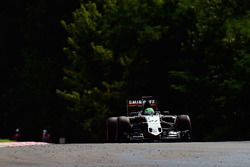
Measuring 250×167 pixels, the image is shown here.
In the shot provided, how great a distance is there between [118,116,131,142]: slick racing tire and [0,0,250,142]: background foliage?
13.1m

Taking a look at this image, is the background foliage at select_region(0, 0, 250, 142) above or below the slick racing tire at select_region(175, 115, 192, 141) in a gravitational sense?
above

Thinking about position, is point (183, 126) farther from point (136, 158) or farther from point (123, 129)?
point (136, 158)

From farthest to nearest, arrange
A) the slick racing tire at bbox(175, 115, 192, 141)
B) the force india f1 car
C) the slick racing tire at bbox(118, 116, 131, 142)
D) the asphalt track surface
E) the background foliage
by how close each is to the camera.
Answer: the background foliage → the slick racing tire at bbox(175, 115, 192, 141) → the force india f1 car → the slick racing tire at bbox(118, 116, 131, 142) → the asphalt track surface

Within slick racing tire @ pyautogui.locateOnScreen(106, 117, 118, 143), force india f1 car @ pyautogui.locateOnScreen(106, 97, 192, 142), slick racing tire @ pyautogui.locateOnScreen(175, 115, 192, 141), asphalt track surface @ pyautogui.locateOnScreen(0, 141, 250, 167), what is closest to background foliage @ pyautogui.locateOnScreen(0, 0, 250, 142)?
slick racing tire @ pyautogui.locateOnScreen(175, 115, 192, 141)

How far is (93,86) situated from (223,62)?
953 cm

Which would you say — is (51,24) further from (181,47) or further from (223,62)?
(223,62)

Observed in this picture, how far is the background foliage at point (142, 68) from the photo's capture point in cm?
4331

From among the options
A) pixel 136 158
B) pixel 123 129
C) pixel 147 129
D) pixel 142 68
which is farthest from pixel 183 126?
pixel 142 68

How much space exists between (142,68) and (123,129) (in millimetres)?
19871

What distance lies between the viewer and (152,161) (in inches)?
619

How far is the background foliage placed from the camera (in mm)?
43312

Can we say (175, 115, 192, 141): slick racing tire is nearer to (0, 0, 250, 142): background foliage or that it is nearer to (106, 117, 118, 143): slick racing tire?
(106, 117, 118, 143): slick racing tire

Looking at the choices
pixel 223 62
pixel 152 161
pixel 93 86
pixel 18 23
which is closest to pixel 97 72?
pixel 93 86

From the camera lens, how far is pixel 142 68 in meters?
49.0
